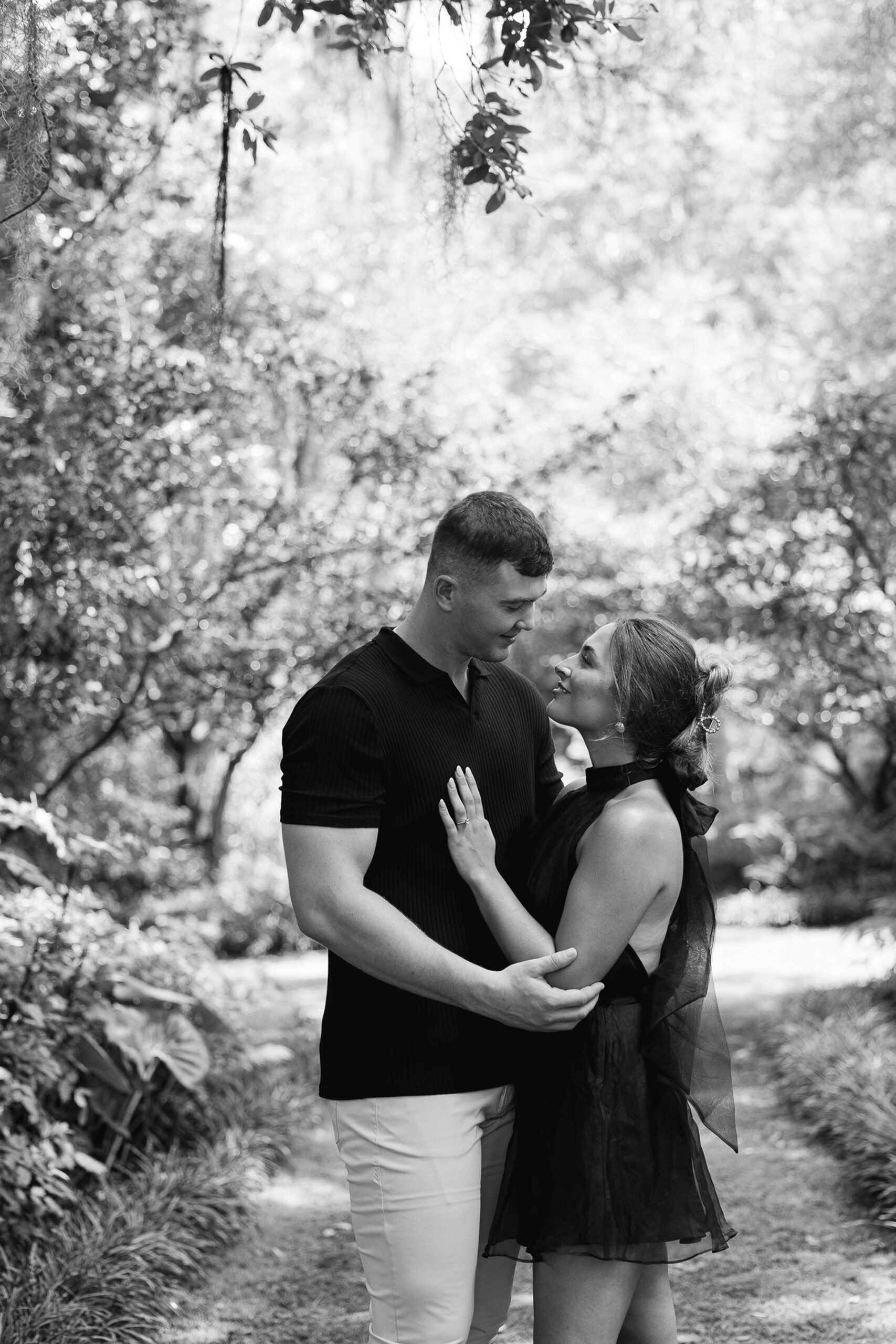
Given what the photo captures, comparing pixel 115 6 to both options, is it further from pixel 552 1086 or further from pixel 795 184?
pixel 795 184

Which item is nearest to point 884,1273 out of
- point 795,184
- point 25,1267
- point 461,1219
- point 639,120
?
point 461,1219

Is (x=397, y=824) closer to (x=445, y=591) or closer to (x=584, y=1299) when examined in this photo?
(x=445, y=591)

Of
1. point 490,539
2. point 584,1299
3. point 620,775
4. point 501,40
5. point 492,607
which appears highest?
point 501,40

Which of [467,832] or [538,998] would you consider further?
[467,832]

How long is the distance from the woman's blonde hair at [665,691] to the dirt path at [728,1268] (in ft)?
6.76

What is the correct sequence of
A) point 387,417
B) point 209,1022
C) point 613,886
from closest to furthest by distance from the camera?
point 613,886
point 209,1022
point 387,417

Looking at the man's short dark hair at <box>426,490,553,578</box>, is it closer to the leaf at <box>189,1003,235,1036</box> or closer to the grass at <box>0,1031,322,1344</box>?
the grass at <box>0,1031,322,1344</box>

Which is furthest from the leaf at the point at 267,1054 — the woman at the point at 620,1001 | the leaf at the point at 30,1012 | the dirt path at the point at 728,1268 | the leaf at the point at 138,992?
the woman at the point at 620,1001

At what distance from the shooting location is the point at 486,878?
7.67 ft

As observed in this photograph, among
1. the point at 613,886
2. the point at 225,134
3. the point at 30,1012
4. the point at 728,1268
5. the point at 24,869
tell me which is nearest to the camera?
the point at 613,886

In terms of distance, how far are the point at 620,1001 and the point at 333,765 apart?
0.72 meters

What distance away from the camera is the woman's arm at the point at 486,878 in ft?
7.64

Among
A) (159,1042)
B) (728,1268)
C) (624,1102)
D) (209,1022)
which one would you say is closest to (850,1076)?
(728,1268)

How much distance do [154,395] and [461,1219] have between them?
3674mm
